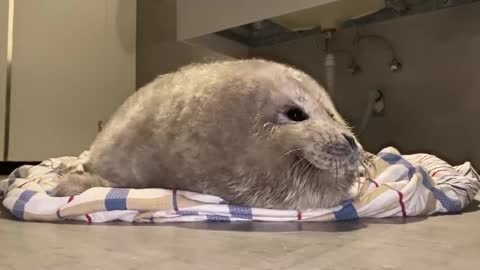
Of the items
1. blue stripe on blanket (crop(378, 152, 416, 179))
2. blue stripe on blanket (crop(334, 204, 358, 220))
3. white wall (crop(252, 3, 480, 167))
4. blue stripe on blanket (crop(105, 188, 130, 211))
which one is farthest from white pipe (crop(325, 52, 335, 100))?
blue stripe on blanket (crop(105, 188, 130, 211))

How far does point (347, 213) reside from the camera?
2.06 feet

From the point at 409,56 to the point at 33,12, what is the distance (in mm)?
1483

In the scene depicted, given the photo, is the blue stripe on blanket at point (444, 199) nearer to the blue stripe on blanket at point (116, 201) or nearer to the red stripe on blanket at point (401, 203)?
the red stripe on blanket at point (401, 203)

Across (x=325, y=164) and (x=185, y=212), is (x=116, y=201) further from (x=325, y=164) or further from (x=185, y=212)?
(x=325, y=164)

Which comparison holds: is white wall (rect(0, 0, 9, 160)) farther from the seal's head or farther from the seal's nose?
the seal's nose

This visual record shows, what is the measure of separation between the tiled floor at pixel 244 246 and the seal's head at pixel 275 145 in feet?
0.14

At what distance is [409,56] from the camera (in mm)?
1554

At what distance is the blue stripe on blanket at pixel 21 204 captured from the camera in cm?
63

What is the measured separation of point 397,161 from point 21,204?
605 mm

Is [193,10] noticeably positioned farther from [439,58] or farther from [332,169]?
[332,169]

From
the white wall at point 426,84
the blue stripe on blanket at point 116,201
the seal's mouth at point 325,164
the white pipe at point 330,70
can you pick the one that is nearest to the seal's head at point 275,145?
the seal's mouth at point 325,164

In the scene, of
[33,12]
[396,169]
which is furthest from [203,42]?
[396,169]

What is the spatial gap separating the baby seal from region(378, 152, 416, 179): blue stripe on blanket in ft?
0.57

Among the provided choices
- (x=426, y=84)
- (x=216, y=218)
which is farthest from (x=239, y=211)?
(x=426, y=84)
